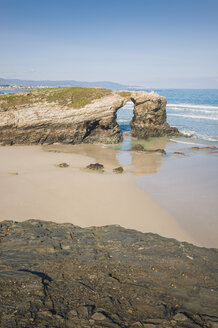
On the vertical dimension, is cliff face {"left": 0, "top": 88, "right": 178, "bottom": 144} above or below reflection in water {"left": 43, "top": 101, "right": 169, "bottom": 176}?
above

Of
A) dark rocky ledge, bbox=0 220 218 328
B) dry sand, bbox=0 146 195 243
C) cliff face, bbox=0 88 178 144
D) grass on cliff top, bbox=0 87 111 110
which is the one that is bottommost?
dry sand, bbox=0 146 195 243

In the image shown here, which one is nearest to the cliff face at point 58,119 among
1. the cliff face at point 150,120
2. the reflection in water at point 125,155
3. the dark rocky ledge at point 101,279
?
the reflection in water at point 125,155

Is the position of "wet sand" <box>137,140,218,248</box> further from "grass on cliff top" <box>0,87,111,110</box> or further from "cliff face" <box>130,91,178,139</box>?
"grass on cliff top" <box>0,87,111,110</box>

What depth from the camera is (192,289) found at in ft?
11.5

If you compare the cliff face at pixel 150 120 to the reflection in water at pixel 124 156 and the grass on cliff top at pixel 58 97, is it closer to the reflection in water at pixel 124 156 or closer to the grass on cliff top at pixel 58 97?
the reflection in water at pixel 124 156

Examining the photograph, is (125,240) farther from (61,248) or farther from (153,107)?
(153,107)

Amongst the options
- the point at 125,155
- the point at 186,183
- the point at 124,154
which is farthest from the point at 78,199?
the point at 124,154

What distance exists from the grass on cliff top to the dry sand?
774 centimetres

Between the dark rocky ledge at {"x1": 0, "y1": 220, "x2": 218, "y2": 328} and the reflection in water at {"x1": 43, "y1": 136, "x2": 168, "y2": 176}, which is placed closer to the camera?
the dark rocky ledge at {"x1": 0, "y1": 220, "x2": 218, "y2": 328}

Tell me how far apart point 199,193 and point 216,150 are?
9.50m

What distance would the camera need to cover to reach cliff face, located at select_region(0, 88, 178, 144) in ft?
60.0

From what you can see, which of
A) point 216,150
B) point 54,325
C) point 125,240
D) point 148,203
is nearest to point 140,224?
point 148,203

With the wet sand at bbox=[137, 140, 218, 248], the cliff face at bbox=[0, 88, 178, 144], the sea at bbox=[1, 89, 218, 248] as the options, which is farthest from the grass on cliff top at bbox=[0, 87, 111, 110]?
the wet sand at bbox=[137, 140, 218, 248]

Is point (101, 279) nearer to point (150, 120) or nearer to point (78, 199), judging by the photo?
point (78, 199)
